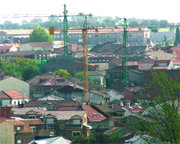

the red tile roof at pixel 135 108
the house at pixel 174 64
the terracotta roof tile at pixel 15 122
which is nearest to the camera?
the terracotta roof tile at pixel 15 122

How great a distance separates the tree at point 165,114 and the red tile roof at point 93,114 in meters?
13.6

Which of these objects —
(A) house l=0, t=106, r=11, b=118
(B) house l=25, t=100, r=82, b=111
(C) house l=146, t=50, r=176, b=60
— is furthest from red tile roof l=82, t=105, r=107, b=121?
(C) house l=146, t=50, r=176, b=60

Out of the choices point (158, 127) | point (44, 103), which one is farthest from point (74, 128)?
point (158, 127)

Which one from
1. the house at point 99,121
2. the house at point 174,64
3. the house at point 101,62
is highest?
the house at point 99,121

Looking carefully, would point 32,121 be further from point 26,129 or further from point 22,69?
point 22,69

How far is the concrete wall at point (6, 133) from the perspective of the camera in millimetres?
23844

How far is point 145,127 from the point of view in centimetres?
1494

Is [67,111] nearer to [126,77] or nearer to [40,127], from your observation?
[40,127]

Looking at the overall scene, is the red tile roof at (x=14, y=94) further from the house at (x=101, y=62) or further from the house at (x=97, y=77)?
the house at (x=101, y=62)

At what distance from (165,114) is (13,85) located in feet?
93.3

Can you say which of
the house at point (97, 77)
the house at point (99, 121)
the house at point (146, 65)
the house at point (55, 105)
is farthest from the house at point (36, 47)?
the house at point (99, 121)

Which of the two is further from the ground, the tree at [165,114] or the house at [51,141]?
the tree at [165,114]

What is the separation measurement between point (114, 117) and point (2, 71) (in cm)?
2273

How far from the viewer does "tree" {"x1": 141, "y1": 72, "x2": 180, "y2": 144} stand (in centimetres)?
1469
